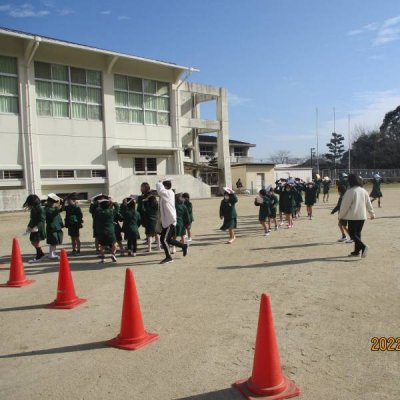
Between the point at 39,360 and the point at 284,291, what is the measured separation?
11.7 feet

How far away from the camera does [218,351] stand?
166 inches

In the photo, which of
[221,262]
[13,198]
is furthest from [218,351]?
[13,198]

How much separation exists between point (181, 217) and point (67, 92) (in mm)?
18540

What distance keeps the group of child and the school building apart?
1462cm

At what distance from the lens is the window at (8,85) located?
23109mm

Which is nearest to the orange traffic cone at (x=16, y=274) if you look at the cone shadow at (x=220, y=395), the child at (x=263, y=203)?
the cone shadow at (x=220, y=395)

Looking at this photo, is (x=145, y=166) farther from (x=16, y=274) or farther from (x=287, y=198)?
(x=16, y=274)

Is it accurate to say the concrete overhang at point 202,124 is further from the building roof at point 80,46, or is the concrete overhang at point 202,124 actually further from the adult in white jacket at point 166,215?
the adult in white jacket at point 166,215

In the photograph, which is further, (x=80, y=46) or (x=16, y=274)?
(x=80, y=46)

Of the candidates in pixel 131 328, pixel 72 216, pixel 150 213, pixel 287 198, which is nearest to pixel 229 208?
pixel 150 213

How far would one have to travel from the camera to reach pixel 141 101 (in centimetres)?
2883

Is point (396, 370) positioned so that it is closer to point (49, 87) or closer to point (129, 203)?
point (129, 203)

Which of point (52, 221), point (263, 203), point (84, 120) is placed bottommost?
point (52, 221)

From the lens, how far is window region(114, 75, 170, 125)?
27.9 meters
